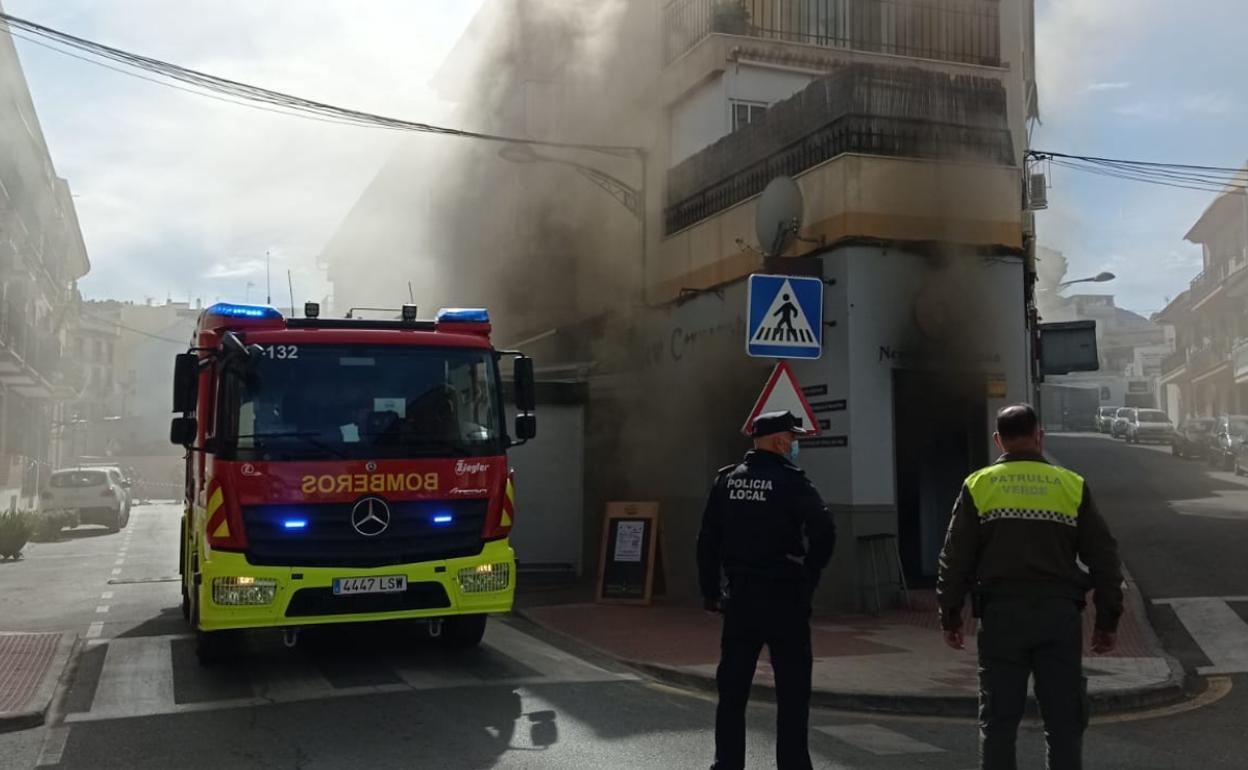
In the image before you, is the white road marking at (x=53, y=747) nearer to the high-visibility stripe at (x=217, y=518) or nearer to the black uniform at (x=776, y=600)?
the high-visibility stripe at (x=217, y=518)

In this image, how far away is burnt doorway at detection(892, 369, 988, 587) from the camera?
35.4 ft

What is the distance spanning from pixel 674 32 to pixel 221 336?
458 inches

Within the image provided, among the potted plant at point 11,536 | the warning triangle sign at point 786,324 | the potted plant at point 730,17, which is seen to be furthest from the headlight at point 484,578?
the potted plant at point 11,536

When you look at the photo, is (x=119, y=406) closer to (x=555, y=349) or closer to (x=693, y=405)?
(x=555, y=349)

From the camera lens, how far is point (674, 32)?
17.5 metres

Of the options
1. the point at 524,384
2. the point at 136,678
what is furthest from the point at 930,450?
the point at 136,678

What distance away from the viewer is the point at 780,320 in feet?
29.5

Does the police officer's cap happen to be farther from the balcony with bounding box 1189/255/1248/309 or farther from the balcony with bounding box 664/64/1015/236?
the balcony with bounding box 1189/255/1248/309

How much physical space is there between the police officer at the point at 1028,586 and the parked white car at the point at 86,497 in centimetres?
2381

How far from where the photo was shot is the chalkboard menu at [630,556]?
36.4ft

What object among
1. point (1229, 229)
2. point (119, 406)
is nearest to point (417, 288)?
point (1229, 229)

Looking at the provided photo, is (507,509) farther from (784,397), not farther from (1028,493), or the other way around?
(1028,493)

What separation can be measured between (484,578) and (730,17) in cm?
1163

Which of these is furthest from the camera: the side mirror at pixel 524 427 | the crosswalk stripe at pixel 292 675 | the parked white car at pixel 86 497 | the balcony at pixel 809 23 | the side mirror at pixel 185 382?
the parked white car at pixel 86 497
